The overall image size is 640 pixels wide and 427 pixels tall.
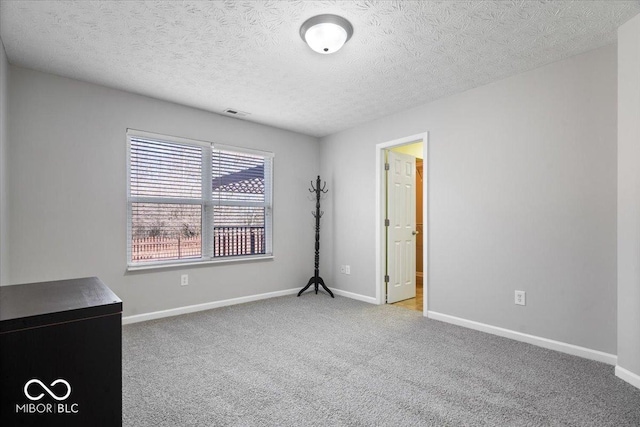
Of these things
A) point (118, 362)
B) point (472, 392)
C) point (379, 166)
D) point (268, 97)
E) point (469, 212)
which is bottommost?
point (472, 392)

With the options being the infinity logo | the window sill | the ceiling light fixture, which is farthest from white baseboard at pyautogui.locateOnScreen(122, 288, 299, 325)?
the ceiling light fixture

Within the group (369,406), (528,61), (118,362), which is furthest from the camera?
(528,61)

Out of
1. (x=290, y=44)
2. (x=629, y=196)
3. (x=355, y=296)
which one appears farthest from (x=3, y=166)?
(x=629, y=196)

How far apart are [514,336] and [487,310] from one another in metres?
0.31

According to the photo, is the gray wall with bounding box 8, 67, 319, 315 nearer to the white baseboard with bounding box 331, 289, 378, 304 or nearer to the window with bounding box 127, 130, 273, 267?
the window with bounding box 127, 130, 273, 267

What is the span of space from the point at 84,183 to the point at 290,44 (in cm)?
239

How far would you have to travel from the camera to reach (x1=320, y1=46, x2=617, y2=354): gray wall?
2.54m

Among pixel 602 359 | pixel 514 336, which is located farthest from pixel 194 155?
pixel 602 359

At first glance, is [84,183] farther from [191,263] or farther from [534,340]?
[534,340]

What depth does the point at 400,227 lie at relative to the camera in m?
4.53

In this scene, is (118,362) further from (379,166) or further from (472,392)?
(379,166)

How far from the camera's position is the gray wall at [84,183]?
287cm

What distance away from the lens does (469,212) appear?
3.36m

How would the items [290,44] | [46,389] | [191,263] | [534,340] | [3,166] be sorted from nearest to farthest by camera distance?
[46,389], [290,44], [3,166], [534,340], [191,263]
